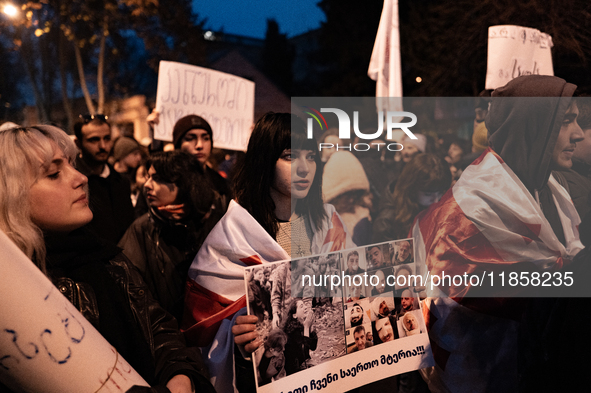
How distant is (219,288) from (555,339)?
1.83 metres

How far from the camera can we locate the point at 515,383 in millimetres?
2359

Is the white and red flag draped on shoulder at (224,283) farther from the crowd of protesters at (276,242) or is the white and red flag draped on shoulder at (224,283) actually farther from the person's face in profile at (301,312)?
the person's face in profile at (301,312)

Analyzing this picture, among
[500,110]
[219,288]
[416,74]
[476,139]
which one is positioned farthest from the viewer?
[416,74]

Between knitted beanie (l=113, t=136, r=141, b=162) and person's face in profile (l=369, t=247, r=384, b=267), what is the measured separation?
5000 millimetres

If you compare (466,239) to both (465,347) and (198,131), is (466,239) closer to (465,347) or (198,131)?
(465,347)

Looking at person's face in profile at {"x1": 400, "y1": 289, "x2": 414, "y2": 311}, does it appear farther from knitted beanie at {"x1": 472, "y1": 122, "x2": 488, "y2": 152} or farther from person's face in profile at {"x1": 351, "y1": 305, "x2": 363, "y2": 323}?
knitted beanie at {"x1": 472, "y1": 122, "x2": 488, "y2": 152}

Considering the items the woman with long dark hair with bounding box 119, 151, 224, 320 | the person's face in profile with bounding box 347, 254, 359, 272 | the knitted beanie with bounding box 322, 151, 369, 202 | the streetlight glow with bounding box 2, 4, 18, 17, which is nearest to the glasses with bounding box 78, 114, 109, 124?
the woman with long dark hair with bounding box 119, 151, 224, 320

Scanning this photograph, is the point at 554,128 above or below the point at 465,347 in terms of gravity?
above

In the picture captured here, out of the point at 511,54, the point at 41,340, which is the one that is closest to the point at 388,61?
the point at 511,54

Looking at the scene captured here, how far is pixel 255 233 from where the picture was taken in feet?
6.77

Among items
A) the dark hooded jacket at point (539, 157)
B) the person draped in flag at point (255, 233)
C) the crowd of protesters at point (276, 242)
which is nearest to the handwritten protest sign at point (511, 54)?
the crowd of protesters at point (276, 242)

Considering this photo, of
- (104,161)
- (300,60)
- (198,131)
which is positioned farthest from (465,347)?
→ (300,60)

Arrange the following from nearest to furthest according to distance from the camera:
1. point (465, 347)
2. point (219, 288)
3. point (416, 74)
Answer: point (219, 288) → point (465, 347) → point (416, 74)

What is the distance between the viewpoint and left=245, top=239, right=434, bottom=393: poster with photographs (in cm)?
175
